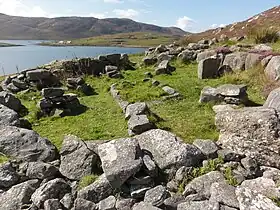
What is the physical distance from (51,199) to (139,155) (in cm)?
177

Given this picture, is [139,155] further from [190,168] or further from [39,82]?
[39,82]

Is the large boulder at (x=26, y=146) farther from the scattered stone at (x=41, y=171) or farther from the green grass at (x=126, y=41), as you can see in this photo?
the green grass at (x=126, y=41)

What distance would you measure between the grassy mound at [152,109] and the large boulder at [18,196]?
2.03 meters

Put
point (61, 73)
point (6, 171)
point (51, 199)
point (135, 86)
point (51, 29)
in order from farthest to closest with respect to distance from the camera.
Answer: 1. point (51, 29)
2. point (61, 73)
3. point (135, 86)
4. point (6, 171)
5. point (51, 199)

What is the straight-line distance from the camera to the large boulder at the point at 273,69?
12.2 m

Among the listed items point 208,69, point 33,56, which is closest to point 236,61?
point 208,69

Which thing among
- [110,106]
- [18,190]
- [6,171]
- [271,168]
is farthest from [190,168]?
[110,106]

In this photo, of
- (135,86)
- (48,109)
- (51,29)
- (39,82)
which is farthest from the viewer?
(51,29)

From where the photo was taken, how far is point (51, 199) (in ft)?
19.3

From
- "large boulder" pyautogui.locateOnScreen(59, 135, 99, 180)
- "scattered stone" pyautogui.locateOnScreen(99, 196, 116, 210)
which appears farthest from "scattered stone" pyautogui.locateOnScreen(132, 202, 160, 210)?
"large boulder" pyautogui.locateOnScreen(59, 135, 99, 180)

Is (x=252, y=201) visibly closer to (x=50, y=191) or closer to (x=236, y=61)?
(x=50, y=191)

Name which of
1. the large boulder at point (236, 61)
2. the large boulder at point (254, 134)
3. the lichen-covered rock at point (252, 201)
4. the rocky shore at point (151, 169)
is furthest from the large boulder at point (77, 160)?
the large boulder at point (236, 61)

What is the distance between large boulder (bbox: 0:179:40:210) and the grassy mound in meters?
2.03

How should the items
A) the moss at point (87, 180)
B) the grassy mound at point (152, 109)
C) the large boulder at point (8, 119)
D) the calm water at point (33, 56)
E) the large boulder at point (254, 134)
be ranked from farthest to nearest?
the calm water at point (33, 56)
the large boulder at point (8, 119)
the grassy mound at point (152, 109)
the moss at point (87, 180)
the large boulder at point (254, 134)
